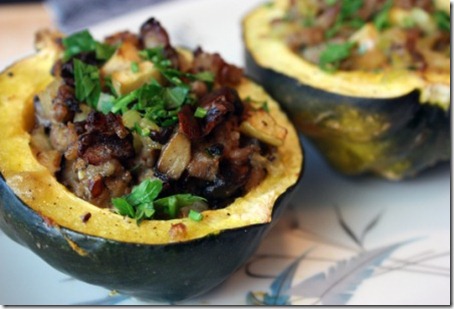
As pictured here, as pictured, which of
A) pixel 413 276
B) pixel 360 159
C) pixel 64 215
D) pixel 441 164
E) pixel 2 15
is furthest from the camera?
pixel 2 15

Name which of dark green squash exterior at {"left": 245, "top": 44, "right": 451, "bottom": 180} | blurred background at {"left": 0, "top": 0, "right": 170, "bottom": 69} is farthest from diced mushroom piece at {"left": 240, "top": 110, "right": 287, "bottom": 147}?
blurred background at {"left": 0, "top": 0, "right": 170, "bottom": 69}

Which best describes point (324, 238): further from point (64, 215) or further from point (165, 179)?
point (64, 215)

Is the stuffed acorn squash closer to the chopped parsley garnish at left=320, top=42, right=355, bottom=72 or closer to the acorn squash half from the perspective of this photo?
the acorn squash half

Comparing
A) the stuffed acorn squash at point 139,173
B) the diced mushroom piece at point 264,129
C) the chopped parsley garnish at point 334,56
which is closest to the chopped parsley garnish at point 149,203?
the stuffed acorn squash at point 139,173

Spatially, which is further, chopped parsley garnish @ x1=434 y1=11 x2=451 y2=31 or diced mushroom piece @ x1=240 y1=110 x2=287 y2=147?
chopped parsley garnish @ x1=434 y1=11 x2=451 y2=31

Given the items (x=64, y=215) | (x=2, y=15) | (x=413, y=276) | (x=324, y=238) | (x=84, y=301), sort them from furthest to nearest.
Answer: (x=2, y=15) → (x=324, y=238) → (x=413, y=276) → (x=84, y=301) → (x=64, y=215)

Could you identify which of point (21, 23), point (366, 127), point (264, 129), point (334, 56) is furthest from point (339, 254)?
point (21, 23)

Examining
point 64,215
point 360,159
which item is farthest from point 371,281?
point 64,215
